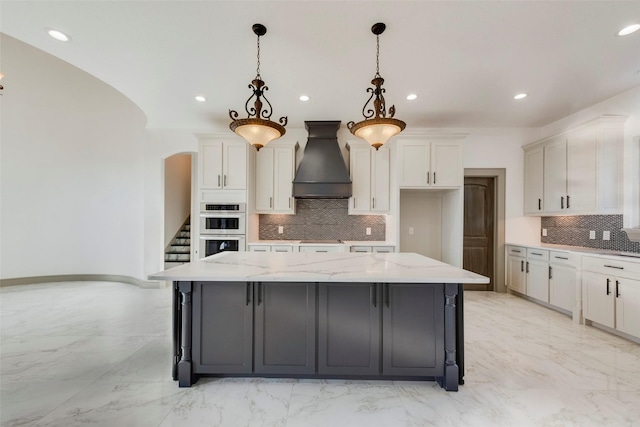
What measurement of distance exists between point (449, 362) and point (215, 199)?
3799 mm

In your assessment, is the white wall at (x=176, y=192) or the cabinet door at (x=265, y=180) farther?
the white wall at (x=176, y=192)

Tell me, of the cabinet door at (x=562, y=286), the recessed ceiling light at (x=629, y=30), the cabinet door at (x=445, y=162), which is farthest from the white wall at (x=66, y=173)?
the cabinet door at (x=562, y=286)

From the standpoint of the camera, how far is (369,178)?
14.9ft

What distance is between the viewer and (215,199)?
4309 mm

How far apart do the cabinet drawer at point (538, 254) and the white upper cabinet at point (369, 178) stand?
2.23 m

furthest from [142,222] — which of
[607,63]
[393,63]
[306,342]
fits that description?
[607,63]

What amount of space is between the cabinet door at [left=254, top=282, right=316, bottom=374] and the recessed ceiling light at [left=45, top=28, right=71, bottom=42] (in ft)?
9.44

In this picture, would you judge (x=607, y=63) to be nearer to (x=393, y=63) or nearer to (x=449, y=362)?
(x=393, y=63)

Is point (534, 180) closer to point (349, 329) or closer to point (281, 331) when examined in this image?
point (349, 329)

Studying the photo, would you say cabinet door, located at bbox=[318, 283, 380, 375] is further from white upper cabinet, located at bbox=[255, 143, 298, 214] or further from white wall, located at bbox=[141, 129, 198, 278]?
white wall, located at bbox=[141, 129, 198, 278]

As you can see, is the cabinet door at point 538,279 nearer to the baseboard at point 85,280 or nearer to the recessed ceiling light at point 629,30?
the recessed ceiling light at point 629,30

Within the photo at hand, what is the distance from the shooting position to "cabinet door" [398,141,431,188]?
422 cm

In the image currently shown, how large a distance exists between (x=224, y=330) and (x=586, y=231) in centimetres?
498

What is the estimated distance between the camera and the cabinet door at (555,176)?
3809 mm
